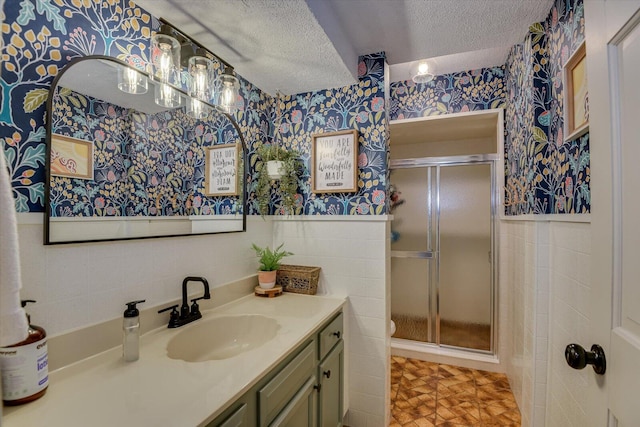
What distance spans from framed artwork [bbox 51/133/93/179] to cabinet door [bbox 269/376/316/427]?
1.12m

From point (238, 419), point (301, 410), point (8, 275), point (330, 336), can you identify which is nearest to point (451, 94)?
point (330, 336)

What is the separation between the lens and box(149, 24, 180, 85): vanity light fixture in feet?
4.37

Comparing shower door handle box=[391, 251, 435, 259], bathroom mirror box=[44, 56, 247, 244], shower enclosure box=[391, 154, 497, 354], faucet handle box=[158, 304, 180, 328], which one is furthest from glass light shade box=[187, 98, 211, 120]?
shower door handle box=[391, 251, 435, 259]

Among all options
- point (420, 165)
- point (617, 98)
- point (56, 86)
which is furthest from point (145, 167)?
point (420, 165)

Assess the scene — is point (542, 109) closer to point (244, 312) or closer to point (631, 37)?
point (631, 37)

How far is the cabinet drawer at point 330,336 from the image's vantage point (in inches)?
59.1

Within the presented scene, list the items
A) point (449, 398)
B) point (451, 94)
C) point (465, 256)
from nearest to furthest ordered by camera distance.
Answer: point (449, 398)
point (451, 94)
point (465, 256)

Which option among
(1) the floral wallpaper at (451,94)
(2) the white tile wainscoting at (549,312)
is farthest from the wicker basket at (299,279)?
(1) the floral wallpaper at (451,94)

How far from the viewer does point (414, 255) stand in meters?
3.02

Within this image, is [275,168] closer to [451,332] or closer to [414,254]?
[414,254]

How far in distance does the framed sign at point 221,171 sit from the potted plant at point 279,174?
21cm

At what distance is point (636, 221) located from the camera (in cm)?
65

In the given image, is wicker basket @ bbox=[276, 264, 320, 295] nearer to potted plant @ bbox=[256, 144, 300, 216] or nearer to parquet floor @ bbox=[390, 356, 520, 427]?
potted plant @ bbox=[256, 144, 300, 216]

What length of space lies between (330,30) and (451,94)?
163 cm
